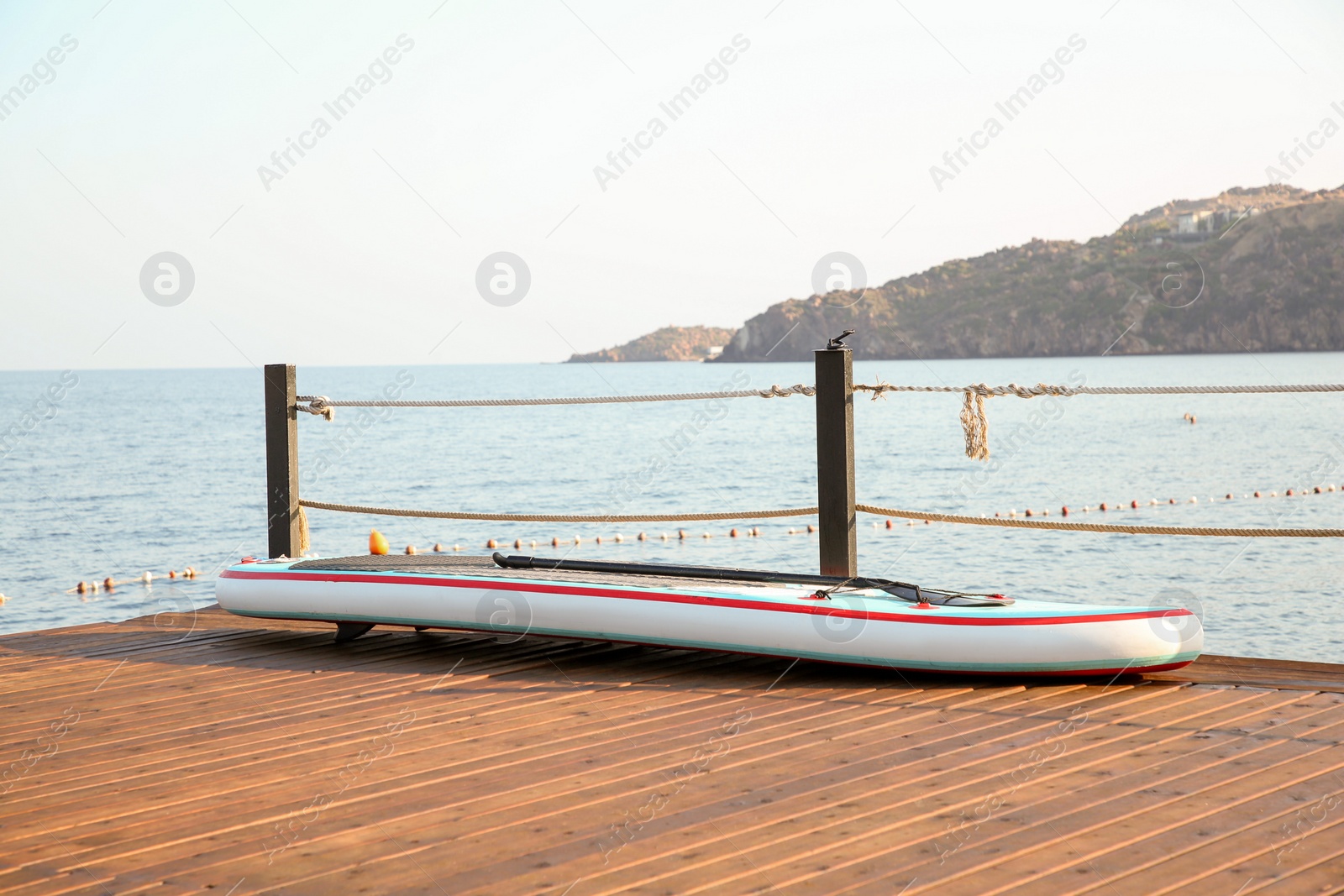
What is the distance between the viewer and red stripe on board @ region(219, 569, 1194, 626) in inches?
158

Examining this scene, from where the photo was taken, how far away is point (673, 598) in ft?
14.7

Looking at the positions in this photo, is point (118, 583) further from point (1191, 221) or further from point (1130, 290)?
point (1191, 221)

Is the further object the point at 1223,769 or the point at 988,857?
the point at 1223,769

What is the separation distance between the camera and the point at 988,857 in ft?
8.16

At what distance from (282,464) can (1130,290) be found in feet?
265

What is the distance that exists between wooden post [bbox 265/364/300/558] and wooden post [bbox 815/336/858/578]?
9.19 ft

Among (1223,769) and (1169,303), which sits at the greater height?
(1169,303)

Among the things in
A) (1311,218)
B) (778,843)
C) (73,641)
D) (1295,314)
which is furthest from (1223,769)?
(1295,314)

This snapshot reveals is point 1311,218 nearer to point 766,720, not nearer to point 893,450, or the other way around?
point 893,450

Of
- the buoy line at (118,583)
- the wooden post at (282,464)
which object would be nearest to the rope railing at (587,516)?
the wooden post at (282,464)

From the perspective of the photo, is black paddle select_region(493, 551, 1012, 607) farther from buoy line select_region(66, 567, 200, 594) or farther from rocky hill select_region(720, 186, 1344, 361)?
rocky hill select_region(720, 186, 1344, 361)

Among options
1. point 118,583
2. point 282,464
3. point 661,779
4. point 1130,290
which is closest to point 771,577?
point 661,779

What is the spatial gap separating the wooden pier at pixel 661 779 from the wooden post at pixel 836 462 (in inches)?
29.6

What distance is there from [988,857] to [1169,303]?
9669 centimetres
